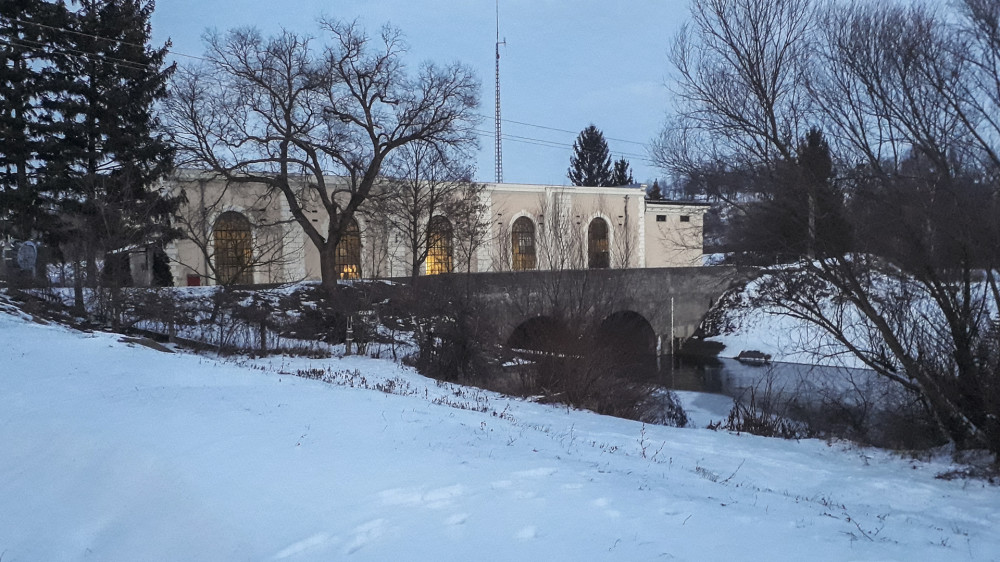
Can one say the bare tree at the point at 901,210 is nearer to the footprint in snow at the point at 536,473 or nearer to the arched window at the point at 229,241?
the footprint in snow at the point at 536,473

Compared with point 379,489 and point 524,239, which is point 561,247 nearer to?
point 524,239

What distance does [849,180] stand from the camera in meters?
13.0

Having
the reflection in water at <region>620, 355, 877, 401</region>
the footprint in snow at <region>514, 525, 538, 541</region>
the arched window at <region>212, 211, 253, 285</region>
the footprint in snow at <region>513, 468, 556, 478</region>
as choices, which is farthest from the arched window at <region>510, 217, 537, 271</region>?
the footprint in snow at <region>514, 525, 538, 541</region>

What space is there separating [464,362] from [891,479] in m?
11.0

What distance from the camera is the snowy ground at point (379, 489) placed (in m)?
4.61

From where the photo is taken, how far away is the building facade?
27.4m

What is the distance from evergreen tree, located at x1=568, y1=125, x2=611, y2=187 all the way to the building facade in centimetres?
2690

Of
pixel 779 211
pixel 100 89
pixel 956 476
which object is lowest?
pixel 956 476

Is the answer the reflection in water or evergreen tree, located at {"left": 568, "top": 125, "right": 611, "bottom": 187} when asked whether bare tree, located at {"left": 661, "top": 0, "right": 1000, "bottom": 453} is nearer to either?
the reflection in water

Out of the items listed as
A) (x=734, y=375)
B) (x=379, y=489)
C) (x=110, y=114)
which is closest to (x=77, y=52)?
(x=110, y=114)

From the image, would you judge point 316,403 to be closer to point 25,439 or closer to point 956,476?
point 25,439

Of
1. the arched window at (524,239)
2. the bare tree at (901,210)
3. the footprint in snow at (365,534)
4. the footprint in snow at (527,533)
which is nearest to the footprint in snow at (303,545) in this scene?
the footprint in snow at (365,534)

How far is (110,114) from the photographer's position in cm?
2370

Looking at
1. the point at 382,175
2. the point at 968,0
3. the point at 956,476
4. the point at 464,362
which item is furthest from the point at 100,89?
the point at 956,476
